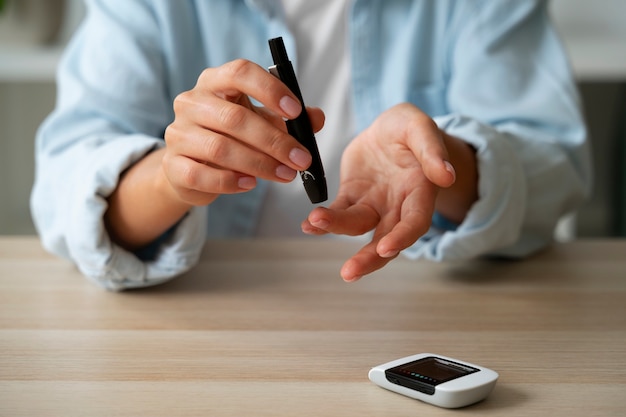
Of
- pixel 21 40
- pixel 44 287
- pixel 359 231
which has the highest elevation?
pixel 21 40

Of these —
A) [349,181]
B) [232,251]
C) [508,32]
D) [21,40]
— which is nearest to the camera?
[349,181]

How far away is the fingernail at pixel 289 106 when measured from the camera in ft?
1.83

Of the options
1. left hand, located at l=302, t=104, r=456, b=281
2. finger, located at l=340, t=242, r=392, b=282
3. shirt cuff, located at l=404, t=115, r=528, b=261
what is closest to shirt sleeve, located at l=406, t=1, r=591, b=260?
shirt cuff, located at l=404, t=115, r=528, b=261

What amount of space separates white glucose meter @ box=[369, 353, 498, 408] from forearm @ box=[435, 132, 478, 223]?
27 centimetres

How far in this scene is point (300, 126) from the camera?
0.58m

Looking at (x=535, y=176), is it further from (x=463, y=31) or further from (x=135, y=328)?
(x=135, y=328)

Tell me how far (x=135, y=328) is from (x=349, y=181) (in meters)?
0.22

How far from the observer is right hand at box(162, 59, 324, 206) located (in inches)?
22.3

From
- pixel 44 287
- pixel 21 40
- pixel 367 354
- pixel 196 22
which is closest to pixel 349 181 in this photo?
pixel 367 354

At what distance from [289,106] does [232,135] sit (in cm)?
5

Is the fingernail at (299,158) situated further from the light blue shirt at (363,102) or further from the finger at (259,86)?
the light blue shirt at (363,102)

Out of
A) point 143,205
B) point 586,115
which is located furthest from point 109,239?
point 586,115

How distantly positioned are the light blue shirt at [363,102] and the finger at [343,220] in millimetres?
159

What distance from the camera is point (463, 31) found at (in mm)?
1009
